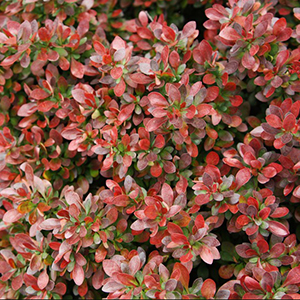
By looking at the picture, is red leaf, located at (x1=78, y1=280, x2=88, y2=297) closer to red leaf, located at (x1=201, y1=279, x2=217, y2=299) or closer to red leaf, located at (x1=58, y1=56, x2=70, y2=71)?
red leaf, located at (x1=201, y1=279, x2=217, y2=299)

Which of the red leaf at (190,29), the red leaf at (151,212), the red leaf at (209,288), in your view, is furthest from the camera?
the red leaf at (190,29)

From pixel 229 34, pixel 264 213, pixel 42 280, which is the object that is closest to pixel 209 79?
pixel 229 34

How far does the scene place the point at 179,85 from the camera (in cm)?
151

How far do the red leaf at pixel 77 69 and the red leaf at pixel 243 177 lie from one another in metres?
0.85

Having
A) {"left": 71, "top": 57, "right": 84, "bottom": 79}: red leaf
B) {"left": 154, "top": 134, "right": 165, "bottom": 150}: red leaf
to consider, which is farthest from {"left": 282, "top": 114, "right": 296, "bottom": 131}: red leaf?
{"left": 71, "top": 57, "right": 84, "bottom": 79}: red leaf

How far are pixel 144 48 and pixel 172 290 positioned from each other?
1133 mm

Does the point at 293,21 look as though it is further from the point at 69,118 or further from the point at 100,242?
the point at 100,242

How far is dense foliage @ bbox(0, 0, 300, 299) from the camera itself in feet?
4.60

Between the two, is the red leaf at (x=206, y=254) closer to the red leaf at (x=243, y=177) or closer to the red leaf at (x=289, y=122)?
the red leaf at (x=243, y=177)

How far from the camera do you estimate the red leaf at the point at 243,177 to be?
1.43 meters

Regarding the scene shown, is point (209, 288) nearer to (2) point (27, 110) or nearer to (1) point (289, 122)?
(1) point (289, 122)

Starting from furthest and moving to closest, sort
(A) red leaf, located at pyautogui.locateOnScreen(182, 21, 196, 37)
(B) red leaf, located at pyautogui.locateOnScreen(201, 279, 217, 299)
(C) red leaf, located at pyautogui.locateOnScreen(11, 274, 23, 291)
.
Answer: (A) red leaf, located at pyautogui.locateOnScreen(182, 21, 196, 37), (C) red leaf, located at pyautogui.locateOnScreen(11, 274, 23, 291), (B) red leaf, located at pyautogui.locateOnScreen(201, 279, 217, 299)

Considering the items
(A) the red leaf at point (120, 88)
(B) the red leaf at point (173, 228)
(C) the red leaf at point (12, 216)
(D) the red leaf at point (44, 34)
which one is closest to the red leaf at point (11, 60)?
(D) the red leaf at point (44, 34)

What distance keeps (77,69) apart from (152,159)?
1.96 feet
